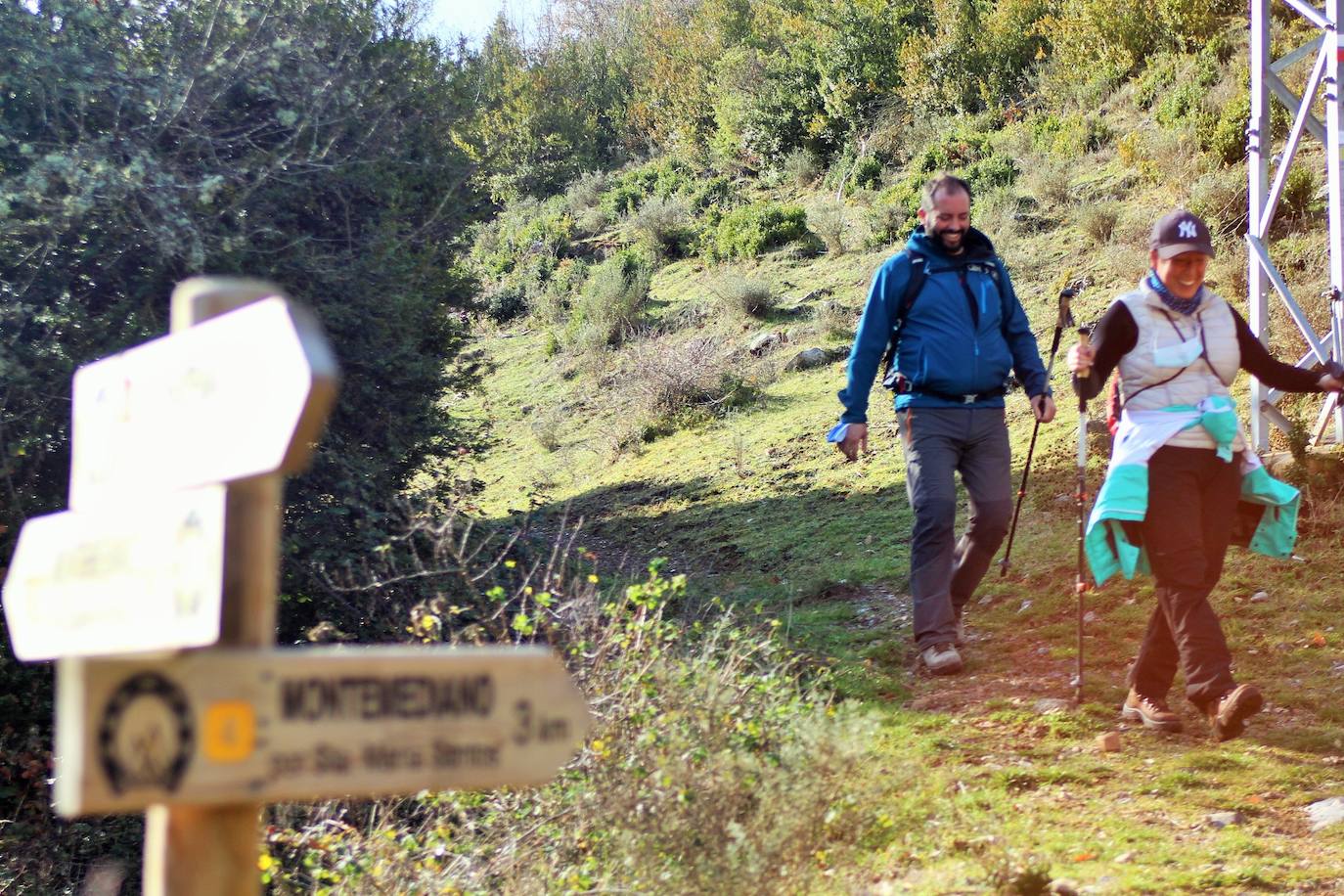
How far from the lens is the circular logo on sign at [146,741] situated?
182cm

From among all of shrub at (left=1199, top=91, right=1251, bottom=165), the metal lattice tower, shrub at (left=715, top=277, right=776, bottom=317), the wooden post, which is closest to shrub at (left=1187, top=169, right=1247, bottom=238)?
shrub at (left=1199, top=91, right=1251, bottom=165)

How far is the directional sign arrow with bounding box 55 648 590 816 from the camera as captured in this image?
71.8 inches

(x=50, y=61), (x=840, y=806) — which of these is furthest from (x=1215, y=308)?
(x=50, y=61)

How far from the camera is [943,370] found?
6281 millimetres

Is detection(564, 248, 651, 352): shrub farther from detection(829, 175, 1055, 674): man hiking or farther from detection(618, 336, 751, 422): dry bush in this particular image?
detection(829, 175, 1055, 674): man hiking

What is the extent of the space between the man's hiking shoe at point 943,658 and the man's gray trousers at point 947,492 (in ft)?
0.15

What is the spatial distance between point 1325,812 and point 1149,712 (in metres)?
0.95

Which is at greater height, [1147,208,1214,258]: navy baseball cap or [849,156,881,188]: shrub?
[849,156,881,188]: shrub

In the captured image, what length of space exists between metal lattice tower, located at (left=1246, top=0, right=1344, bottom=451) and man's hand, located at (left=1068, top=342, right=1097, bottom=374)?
9.60ft

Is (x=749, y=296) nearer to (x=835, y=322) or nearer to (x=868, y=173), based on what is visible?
(x=835, y=322)

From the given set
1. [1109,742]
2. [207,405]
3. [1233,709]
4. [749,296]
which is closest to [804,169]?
[749,296]

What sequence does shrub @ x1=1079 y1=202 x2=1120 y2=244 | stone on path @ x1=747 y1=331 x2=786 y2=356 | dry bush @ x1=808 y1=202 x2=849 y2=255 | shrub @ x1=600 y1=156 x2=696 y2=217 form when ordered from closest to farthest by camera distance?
shrub @ x1=1079 y1=202 x2=1120 y2=244 → stone on path @ x1=747 y1=331 x2=786 y2=356 → dry bush @ x1=808 y1=202 x2=849 y2=255 → shrub @ x1=600 y1=156 x2=696 y2=217

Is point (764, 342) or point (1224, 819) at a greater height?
point (764, 342)

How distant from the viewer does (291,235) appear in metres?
8.57
